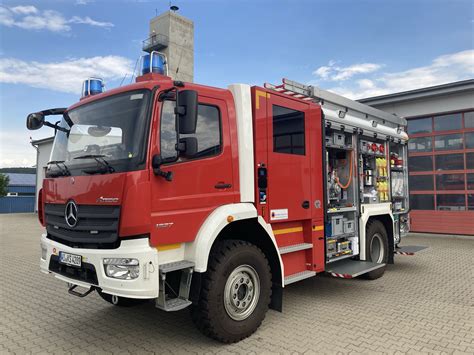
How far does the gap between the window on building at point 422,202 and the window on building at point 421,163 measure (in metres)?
0.92

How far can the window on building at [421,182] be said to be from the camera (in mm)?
12117

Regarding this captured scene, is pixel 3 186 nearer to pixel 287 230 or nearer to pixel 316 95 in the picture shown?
pixel 316 95

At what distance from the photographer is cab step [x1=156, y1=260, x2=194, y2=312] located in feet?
11.3

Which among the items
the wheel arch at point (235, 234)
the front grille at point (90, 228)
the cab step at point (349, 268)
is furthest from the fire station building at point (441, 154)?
the front grille at point (90, 228)

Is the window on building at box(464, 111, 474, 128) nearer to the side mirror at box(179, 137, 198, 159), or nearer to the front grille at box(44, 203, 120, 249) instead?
the side mirror at box(179, 137, 198, 159)

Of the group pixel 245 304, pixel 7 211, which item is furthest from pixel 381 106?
pixel 7 211

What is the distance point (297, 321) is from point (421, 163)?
382 inches

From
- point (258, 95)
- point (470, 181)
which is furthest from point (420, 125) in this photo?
point (258, 95)

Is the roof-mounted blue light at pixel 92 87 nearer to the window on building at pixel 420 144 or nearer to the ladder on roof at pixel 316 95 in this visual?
the ladder on roof at pixel 316 95

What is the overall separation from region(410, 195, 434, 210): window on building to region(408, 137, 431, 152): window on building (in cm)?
155

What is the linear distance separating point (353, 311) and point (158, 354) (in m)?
2.65

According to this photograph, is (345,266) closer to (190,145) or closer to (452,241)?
(190,145)

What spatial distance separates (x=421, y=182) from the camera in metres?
12.3

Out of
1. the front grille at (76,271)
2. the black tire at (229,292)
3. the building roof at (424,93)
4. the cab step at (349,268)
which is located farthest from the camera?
the building roof at (424,93)
